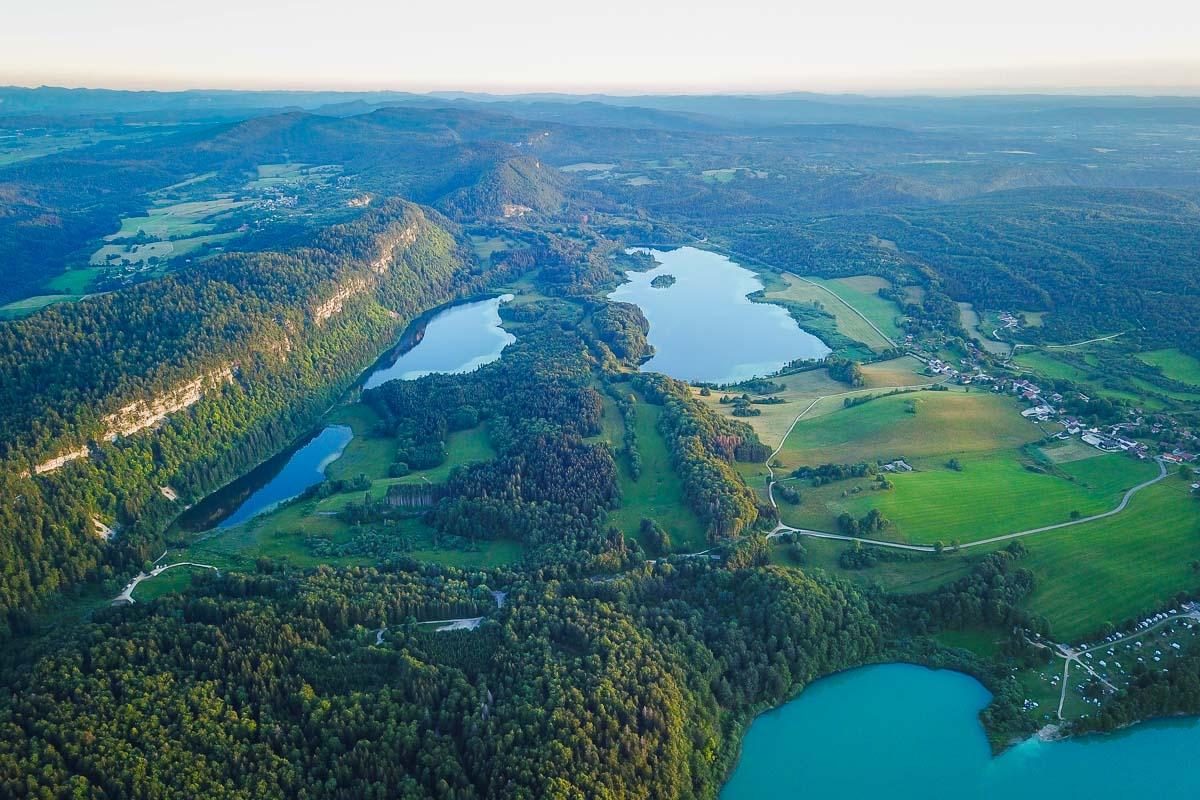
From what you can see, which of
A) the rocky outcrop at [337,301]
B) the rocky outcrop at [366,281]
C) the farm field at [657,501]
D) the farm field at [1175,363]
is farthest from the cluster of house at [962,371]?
the rocky outcrop at [366,281]

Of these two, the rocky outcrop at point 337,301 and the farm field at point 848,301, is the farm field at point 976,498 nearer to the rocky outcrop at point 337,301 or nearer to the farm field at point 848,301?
the farm field at point 848,301

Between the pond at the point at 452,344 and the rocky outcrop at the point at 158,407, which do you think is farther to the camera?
the pond at the point at 452,344

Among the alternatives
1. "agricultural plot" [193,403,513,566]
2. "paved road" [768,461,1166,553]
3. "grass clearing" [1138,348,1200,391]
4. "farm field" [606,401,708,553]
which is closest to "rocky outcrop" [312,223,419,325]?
"agricultural plot" [193,403,513,566]

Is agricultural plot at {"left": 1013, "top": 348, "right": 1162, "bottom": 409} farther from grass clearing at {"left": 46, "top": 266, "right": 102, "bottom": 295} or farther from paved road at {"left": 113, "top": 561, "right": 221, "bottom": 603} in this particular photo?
grass clearing at {"left": 46, "top": 266, "right": 102, "bottom": 295}

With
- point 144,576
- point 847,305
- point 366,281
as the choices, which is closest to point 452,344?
point 366,281

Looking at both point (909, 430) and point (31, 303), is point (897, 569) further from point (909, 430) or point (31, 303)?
point (31, 303)
